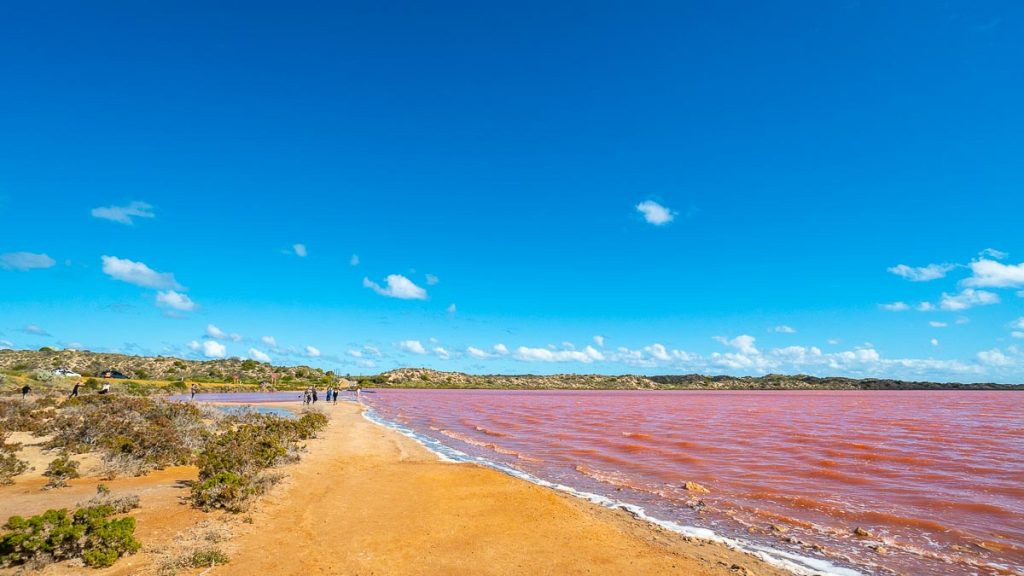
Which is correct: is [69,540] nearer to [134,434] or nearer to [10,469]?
[10,469]

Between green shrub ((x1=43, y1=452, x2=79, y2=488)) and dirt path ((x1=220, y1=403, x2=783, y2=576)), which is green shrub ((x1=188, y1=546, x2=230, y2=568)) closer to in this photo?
dirt path ((x1=220, y1=403, x2=783, y2=576))

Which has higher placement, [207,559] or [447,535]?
[207,559]

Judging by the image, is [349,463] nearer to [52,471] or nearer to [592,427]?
[52,471]

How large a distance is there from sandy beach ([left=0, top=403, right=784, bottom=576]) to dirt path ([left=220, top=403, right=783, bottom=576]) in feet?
0.08

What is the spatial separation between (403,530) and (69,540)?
519 cm

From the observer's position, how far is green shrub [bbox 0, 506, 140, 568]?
286 inches

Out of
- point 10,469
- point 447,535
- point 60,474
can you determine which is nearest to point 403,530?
point 447,535

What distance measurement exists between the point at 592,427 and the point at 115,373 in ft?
225

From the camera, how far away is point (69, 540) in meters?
7.68

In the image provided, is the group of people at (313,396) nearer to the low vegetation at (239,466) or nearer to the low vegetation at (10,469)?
the low vegetation at (239,466)

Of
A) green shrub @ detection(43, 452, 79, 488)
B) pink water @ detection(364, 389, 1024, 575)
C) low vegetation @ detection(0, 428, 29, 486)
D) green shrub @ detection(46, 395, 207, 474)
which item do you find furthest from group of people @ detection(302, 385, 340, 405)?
green shrub @ detection(43, 452, 79, 488)

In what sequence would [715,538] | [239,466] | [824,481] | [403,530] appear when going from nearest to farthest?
[403,530] → [715,538] → [239,466] → [824,481]

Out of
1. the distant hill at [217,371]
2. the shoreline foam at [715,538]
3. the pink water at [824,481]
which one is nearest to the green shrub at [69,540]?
the shoreline foam at [715,538]

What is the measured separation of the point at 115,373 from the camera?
67188mm
